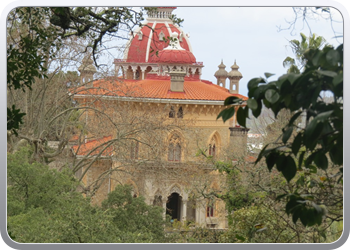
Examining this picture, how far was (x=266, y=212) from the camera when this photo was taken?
6.43 metres

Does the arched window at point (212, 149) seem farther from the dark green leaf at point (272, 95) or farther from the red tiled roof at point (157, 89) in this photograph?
the dark green leaf at point (272, 95)

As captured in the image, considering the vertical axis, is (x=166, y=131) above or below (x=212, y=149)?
above

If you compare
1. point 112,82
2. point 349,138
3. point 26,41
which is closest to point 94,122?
point 112,82

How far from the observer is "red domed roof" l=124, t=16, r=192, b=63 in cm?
720

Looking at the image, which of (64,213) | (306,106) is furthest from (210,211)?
(306,106)

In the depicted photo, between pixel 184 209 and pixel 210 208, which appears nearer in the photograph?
pixel 210 208

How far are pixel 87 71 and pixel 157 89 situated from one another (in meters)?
1.26

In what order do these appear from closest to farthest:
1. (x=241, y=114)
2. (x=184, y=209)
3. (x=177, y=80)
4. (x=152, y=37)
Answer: (x=241, y=114) < (x=152, y=37) < (x=177, y=80) < (x=184, y=209)

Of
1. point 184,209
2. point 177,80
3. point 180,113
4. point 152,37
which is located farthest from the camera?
point 180,113

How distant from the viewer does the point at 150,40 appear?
26.0 ft

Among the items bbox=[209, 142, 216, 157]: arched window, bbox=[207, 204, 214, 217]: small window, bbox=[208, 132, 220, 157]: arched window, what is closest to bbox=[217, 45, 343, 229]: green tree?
bbox=[207, 204, 214, 217]: small window

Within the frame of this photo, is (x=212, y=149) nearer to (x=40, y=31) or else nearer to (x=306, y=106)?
(x=40, y=31)

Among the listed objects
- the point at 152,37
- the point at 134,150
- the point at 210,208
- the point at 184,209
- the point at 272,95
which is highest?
the point at 152,37

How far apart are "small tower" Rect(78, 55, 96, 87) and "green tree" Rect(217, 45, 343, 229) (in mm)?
6197
